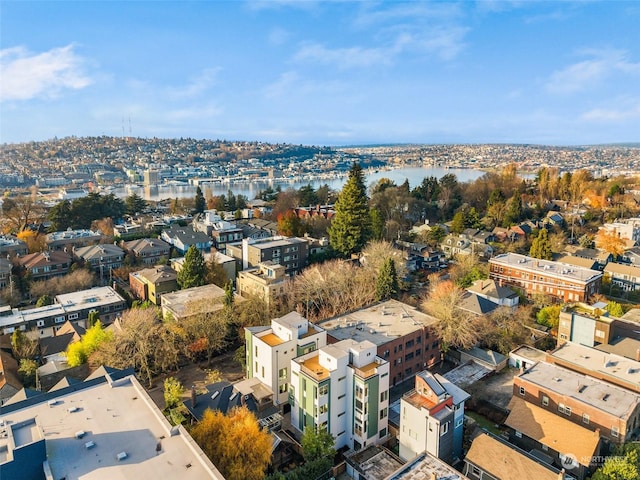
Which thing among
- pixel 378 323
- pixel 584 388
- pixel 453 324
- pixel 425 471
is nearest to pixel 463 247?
pixel 453 324

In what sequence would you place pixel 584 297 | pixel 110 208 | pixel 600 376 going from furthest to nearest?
pixel 110 208 → pixel 584 297 → pixel 600 376

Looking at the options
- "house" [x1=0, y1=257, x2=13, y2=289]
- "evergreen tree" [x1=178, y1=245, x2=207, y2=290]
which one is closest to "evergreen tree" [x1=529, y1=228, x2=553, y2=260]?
"evergreen tree" [x1=178, y1=245, x2=207, y2=290]

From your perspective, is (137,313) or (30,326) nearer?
(137,313)

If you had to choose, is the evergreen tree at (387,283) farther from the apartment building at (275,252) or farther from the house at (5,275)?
the house at (5,275)

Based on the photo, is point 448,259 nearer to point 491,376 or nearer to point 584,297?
point 584,297

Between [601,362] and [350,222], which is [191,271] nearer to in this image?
[350,222]

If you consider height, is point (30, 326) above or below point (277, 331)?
below

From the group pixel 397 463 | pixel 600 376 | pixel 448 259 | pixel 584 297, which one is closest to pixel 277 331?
pixel 397 463
